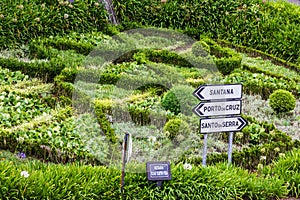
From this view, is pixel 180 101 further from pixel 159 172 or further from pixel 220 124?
pixel 159 172

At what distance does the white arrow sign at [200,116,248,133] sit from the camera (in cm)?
545

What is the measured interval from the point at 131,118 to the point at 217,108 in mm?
1519

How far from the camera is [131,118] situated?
6.82 m

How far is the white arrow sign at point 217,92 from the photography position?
5438mm

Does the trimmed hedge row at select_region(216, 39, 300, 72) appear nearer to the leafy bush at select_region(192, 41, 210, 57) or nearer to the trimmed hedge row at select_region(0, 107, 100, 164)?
the leafy bush at select_region(192, 41, 210, 57)

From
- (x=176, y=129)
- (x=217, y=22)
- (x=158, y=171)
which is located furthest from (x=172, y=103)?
(x=217, y=22)

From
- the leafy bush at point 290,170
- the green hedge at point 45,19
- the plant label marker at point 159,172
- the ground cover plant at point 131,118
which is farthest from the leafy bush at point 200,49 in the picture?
the plant label marker at point 159,172

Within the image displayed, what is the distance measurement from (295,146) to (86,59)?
289cm

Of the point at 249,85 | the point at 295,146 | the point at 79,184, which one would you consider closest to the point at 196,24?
the point at 249,85

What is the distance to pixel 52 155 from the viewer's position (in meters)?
5.89

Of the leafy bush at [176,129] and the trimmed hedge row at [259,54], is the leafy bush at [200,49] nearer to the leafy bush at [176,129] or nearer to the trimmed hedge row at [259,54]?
the trimmed hedge row at [259,54]

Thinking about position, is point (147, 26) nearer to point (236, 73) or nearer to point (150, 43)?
point (150, 43)

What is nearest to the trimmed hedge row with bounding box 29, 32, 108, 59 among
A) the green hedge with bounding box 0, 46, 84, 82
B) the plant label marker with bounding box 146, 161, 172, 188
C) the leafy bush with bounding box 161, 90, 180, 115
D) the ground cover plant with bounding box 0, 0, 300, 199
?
the ground cover plant with bounding box 0, 0, 300, 199

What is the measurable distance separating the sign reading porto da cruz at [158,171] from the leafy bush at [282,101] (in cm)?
268
